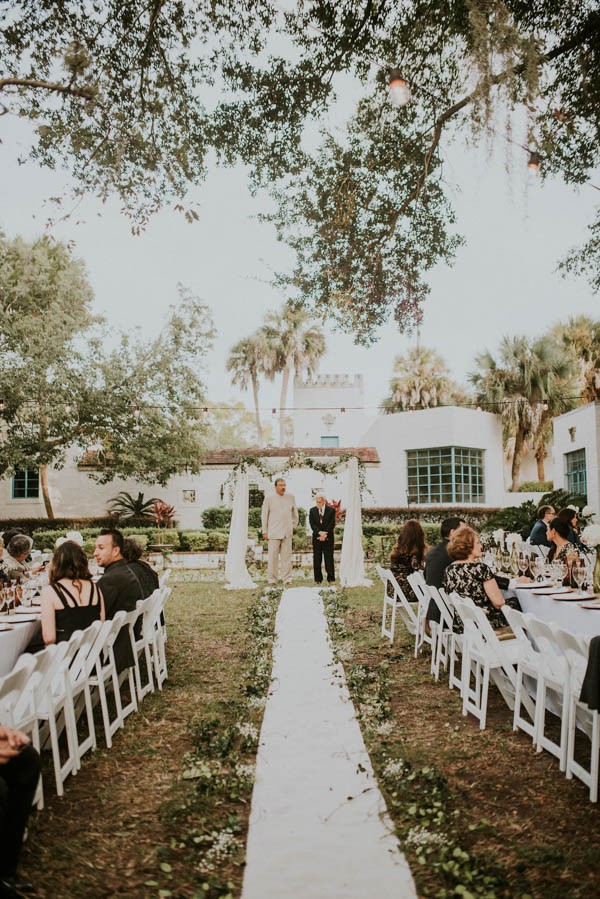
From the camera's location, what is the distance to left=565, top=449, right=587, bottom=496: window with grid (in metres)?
17.3

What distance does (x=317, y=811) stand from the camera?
11.2 feet

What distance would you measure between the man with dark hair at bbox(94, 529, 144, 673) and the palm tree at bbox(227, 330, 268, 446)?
29644 mm

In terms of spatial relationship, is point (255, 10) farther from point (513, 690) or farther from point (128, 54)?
point (513, 690)

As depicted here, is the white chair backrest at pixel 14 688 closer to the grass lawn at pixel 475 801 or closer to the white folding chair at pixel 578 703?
the grass lawn at pixel 475 801

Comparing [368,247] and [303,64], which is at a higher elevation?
[303,64]

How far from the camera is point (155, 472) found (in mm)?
22031

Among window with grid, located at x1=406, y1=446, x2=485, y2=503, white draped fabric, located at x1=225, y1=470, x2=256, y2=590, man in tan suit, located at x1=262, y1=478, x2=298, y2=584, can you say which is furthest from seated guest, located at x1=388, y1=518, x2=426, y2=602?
window with grid, located at x1=406, y1=446, x2=485, y2=503


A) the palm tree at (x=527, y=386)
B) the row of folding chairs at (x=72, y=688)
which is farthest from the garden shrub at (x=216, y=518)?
the row of folding chairs at (x=72, y=688)

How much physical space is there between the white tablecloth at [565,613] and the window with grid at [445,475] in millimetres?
17975

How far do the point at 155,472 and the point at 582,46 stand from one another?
17.1 meters

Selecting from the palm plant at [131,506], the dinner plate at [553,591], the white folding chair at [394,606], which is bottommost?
the white folding chair at [394,606]

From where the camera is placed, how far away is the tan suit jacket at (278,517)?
41.2ft

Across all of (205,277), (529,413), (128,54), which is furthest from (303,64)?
(529,413)

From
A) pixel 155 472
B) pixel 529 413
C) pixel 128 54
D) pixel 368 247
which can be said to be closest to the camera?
pixel 128 54
